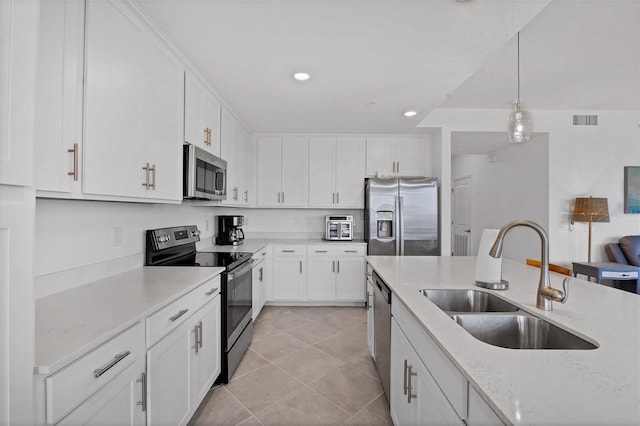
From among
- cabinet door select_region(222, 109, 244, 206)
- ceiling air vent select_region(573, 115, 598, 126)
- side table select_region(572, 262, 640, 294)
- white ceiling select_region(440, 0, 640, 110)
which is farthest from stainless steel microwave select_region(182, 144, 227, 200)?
ceiling air vent select_region(573, 115, 598, 126)

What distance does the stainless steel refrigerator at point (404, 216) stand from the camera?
4156 millimetres

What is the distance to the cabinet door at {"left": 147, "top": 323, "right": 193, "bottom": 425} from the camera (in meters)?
1.37

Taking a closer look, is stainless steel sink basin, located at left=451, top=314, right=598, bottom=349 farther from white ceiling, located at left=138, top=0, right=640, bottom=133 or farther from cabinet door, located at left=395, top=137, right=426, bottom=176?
cabinet door, located at left=395, top=137, right=426, bottom=176

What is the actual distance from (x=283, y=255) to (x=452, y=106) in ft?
9.74

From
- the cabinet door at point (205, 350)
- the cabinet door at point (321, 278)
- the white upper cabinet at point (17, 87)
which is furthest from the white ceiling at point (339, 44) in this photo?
the cabinet door at point (321, 278)

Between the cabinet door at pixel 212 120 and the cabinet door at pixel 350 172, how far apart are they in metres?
1.92

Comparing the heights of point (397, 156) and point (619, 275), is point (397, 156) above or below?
above

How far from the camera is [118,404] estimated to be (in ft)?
3.77

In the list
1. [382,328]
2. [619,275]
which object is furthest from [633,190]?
[382,328]

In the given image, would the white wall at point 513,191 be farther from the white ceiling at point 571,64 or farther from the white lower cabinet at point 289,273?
the white lower cabinet at point 289,273

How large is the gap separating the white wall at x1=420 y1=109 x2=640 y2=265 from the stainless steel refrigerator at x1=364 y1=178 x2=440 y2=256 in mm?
888

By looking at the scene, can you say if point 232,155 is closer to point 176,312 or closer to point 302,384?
point 176,312

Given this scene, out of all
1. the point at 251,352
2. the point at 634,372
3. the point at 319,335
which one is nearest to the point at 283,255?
the point at 319,335

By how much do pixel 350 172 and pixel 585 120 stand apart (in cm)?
323
